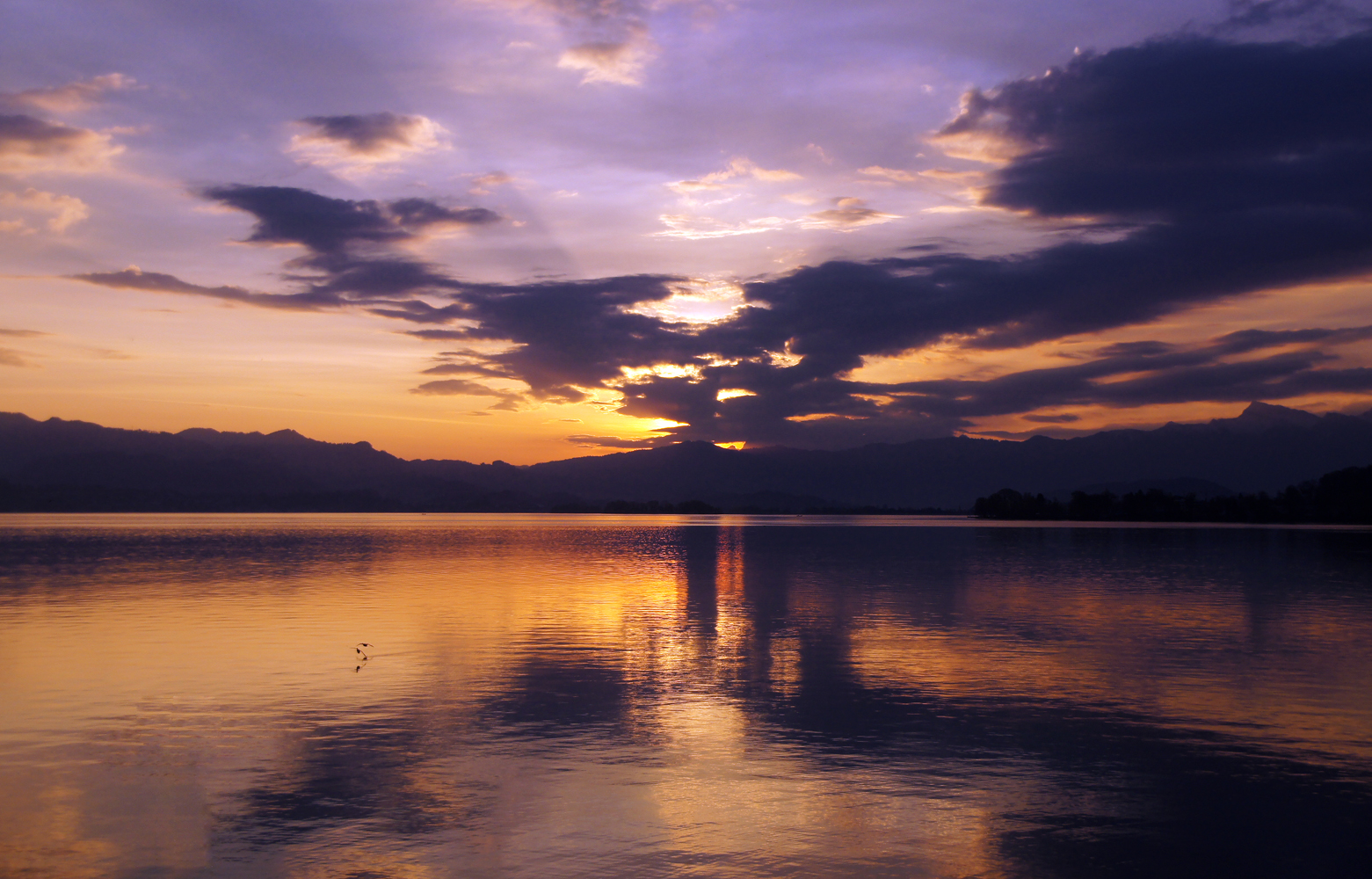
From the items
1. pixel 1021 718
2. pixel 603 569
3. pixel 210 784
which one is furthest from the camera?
pixel 603 569

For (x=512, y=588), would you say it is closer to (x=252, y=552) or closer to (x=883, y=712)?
(x=883, y=712)

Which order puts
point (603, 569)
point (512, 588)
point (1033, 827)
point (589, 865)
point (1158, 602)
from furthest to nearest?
point (603, 569), point (512, 588), point (1158, 602), point (1033, 827), point (589, 865)

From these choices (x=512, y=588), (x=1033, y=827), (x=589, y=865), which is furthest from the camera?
(x=512, y=588)

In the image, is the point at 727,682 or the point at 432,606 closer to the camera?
the point at 727,682

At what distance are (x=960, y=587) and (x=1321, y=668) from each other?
947 inches

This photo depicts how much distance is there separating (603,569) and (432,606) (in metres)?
25.0

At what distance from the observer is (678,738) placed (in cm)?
1831

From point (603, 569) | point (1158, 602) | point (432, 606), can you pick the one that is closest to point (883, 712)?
→ point (432, 606)

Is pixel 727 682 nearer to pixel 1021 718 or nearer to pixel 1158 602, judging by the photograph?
pixel 1021 718

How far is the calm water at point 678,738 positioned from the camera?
41.4 feet

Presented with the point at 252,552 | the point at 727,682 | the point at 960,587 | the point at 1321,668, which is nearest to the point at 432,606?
the point at 727,682

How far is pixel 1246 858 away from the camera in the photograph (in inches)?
498

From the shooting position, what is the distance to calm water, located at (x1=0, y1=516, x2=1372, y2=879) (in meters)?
12.6

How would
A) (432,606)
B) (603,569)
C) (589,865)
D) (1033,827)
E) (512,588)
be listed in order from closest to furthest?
(589,865)
(1033,827)
(432,606)
(512,588)
(603,569)
